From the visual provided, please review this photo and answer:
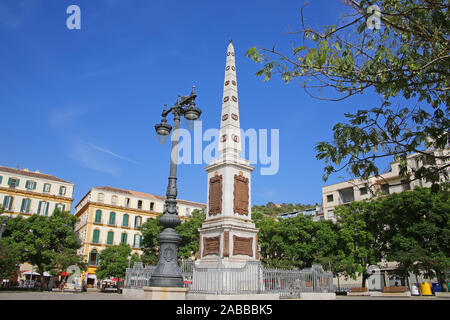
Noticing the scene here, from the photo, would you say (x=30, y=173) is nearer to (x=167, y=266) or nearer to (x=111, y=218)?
(x=111, y=218)

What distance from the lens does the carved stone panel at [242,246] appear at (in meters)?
15.2

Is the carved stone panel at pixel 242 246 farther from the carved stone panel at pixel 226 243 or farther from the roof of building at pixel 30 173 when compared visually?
the roof of building at pixel 30 173

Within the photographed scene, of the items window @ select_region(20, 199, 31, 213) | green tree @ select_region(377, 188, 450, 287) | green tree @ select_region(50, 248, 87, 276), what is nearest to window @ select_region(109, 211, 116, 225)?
window @ select_region(20, 199, 31, 213)

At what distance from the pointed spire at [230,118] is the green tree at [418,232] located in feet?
55.0

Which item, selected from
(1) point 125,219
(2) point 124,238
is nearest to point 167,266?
(2) point 124,238

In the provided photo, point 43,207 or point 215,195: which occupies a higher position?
point 43,207

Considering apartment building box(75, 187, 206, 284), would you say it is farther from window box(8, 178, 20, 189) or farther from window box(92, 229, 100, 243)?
window box(8, 178, 20, 189)

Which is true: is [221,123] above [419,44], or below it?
above

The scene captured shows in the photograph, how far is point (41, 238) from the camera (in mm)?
31328

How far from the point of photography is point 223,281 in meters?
13.3

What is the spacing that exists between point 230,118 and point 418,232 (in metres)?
19.1

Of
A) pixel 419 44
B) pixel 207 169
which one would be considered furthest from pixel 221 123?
pixel 419 44
